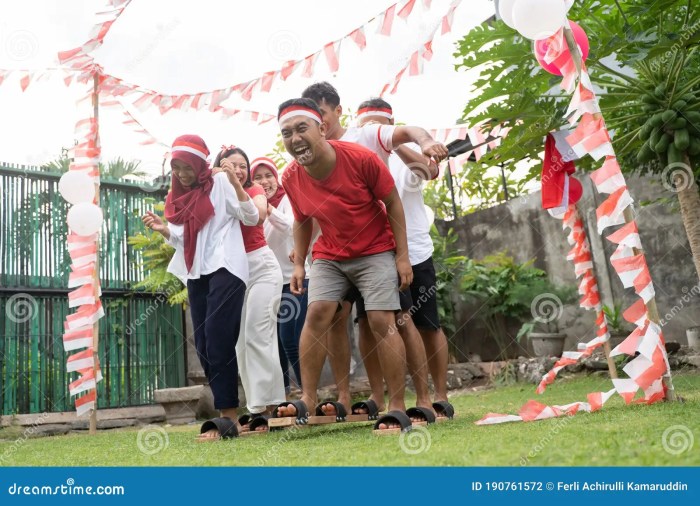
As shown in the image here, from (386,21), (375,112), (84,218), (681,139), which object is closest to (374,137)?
(375,112)

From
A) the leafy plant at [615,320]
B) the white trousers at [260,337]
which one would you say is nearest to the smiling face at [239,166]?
the white trousers at [260,337]

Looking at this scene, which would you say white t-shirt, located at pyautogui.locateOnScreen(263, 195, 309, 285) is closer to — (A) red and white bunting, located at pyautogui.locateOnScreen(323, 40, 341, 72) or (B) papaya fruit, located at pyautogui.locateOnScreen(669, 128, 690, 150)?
(A) red and white bunting, located at pyautogui.locateOnScreen(323, 40, 341, 72)

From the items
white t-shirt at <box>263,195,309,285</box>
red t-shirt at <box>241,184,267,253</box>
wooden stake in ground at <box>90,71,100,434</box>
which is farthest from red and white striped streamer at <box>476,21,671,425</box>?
wooden stake in ground at <box>90,71,100,434</box>

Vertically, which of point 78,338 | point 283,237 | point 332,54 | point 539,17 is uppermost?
point 332,54

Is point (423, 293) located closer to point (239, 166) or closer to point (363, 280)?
point (363, 280)

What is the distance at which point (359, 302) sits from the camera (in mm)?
3686

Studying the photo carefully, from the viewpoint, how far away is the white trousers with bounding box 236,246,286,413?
13.7 ft

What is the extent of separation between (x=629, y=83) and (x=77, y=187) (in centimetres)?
431

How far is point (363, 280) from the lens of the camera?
331 cm

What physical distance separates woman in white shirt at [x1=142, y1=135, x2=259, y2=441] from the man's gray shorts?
0.73 metres

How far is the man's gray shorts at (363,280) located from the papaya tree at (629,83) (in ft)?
3.61

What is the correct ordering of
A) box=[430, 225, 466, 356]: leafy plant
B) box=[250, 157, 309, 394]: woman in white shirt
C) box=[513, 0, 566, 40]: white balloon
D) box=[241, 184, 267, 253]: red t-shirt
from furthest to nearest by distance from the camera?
1. box=[430, 225, 466, 356]: leafy plant
2. box=[250, 157, 309, 394]: woman in white shirt
3. box=[241, 184, 267, 253]: red t-shirt
4. box=[513, 0, 566, 40]: white balloon

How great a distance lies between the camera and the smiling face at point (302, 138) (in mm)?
3248
